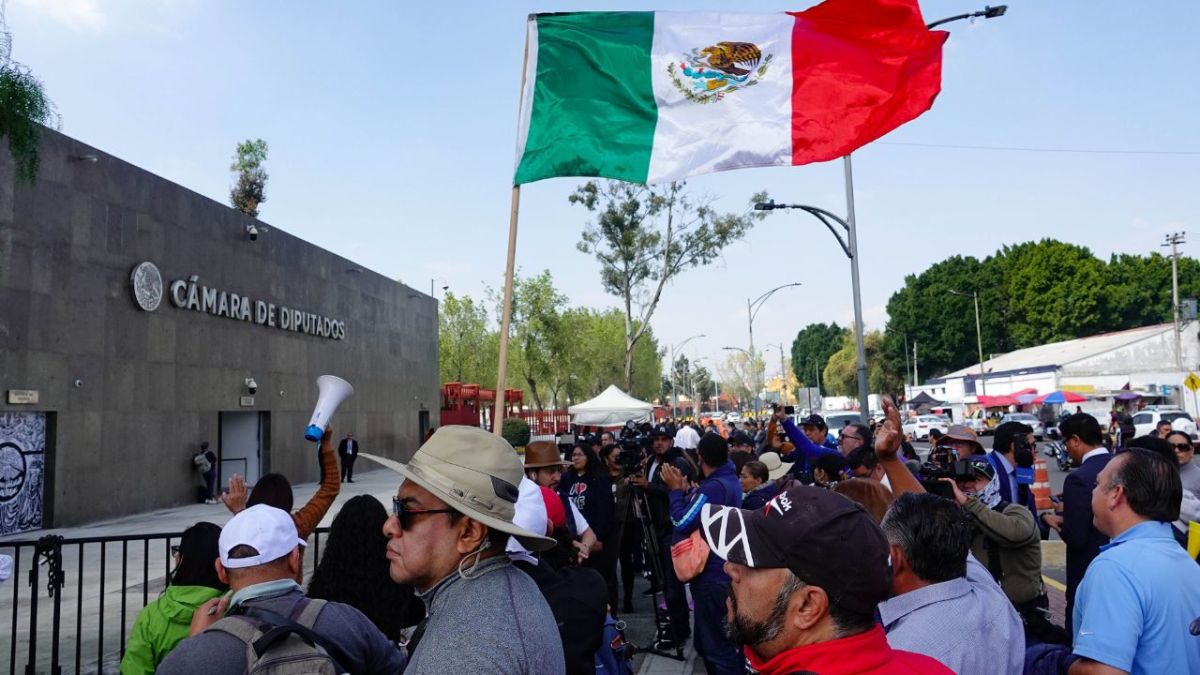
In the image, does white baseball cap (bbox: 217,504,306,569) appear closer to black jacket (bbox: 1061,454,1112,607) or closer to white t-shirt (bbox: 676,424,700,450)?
black jacket (bbox: 1061,454,1112,607)

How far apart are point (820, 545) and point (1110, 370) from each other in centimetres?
6308

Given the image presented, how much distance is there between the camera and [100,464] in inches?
683

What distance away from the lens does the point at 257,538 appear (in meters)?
2.91

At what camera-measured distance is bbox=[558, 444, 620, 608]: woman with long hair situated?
25.8 ft

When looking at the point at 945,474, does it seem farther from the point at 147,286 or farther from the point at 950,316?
the point at 950,316

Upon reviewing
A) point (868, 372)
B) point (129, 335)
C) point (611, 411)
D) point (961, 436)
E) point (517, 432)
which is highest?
point (868, 372)

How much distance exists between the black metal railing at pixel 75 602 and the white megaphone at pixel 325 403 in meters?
1.49

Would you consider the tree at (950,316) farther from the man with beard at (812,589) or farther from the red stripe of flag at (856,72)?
the man with beard at (812,589)

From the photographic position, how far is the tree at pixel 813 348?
12694 cm

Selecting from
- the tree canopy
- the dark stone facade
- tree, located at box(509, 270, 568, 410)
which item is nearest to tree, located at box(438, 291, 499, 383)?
tree, located at box(509, 270, 568, 410)

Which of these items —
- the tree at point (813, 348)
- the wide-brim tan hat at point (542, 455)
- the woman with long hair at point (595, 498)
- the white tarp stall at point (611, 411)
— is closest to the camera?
the wide-brim tan hat at point (542, 455)

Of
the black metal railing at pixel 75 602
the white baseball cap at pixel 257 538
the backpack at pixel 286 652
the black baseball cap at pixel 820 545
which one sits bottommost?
the black metal railing at pixel 75 602

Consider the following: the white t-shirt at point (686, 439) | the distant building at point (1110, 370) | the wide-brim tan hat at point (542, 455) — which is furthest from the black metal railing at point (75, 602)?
the distant building at point (1110, 370)

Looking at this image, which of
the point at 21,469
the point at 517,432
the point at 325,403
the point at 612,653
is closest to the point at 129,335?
the point at 21,469
